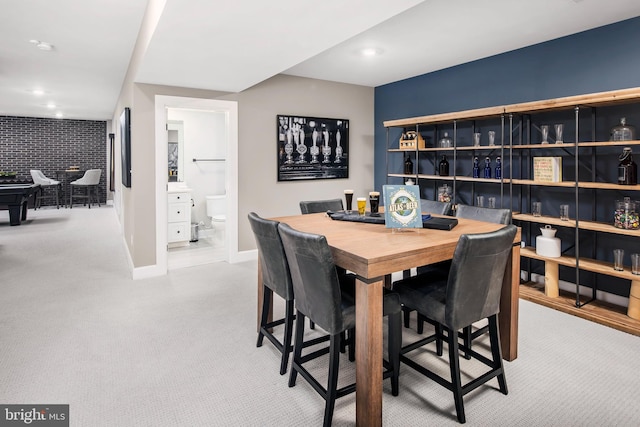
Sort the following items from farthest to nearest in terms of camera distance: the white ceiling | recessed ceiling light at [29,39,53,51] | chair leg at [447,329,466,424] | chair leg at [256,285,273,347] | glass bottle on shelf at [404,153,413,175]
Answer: glass bottle on shelf at [404,153,413,175], recessed ceiling light at [29,39,53,51], chair leg at [256,285,273,347], the white ceiling, chair leg at [447,329,466,424]

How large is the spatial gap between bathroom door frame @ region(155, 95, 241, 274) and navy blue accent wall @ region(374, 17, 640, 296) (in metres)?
2.47

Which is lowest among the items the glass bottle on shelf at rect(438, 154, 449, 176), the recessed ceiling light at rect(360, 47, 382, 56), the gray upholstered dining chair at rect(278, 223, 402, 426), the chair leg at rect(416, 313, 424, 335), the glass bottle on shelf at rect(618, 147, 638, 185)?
the chair leg at rect(416, 313, 424, 335)

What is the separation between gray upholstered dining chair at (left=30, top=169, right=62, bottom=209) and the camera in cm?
981

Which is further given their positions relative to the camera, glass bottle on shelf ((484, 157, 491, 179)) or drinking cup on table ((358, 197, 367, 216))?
glass bottle on shelf ((484, 157, 491, 179))

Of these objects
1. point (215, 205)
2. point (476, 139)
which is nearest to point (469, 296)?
point (476, 139)

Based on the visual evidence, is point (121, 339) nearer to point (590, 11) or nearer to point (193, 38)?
point (193, 38)

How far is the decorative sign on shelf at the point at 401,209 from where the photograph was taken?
2270mm

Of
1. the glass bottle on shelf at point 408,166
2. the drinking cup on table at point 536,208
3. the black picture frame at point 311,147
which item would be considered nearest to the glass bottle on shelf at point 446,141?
the glass bottle on shelf at point 408,166

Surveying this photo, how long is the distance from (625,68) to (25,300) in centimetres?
555

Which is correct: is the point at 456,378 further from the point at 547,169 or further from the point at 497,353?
the point at 547,169

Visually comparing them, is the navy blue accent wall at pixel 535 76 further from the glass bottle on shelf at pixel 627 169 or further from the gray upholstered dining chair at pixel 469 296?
the gray upholstered dining chair at pixel 469 296

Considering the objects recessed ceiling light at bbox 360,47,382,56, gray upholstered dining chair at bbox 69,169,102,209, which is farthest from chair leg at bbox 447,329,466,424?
gray upholstered dining chair at bbox 69,169,102,209

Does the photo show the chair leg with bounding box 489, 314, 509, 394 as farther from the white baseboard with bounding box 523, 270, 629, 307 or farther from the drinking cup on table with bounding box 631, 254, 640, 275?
the white baseboard with bounding box 523, 270, 629, 307

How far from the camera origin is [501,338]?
2459mm
